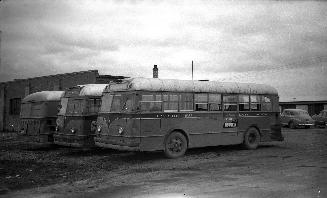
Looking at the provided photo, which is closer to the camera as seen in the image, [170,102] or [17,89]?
[170,102]

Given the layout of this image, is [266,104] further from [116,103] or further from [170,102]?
[116,103]

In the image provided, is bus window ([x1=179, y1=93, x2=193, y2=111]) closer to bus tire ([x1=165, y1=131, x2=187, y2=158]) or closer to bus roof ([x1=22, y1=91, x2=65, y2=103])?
bus tire ([x1=165, y1=131, x2=187, y2=158])

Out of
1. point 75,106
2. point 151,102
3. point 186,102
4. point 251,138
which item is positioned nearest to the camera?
point 151,102

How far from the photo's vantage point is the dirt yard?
26.8 feet

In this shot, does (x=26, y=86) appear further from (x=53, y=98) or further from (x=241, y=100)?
(x=241, y=100)

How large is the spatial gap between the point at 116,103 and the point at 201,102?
3.44 metres

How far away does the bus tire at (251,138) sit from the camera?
16.7 m

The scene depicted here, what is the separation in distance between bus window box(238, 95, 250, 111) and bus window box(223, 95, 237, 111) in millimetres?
304

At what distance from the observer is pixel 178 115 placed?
561 inches

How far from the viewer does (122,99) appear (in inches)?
539

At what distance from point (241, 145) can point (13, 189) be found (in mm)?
10919

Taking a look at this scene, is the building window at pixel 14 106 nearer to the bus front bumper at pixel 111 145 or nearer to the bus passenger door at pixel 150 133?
the bus front bumper at pixel 111 145

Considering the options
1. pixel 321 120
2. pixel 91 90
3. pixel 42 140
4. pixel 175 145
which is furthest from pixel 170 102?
pixel 321 120

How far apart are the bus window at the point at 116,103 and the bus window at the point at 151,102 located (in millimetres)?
941
